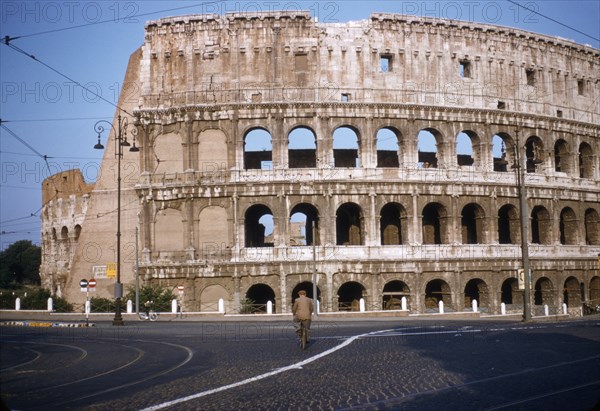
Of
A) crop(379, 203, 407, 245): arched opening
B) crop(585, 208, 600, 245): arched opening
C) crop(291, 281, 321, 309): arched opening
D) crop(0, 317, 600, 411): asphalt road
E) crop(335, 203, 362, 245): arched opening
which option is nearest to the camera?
crop(0, 317, 600, 411): asphalt road

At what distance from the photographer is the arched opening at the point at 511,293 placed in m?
39.7

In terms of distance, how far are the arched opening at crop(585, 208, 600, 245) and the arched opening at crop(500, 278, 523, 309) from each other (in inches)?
272

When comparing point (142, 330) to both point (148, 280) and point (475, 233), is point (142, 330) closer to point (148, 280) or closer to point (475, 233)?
point (148, 280)

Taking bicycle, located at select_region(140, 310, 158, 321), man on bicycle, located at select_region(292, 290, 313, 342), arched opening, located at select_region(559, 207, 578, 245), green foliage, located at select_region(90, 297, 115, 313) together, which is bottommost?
bicycle, located at select_region(140, 310, 158, 321)

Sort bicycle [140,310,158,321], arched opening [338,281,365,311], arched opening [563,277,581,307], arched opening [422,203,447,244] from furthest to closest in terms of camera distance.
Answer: arched opening [563,277,581,307], arched opening [422,203,447,244], arched opening [338,281,365,311], bicycle [140,310,158,321]

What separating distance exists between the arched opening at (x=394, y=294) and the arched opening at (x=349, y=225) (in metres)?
2.92

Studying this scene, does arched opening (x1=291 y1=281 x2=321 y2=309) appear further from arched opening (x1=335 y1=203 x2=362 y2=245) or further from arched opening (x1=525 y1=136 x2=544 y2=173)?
arched opening (x1=525 y1=136 x2=544 y2=173)

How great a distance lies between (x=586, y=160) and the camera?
148ft

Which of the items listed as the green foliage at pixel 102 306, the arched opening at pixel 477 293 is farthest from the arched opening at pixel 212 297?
the arched opening at pixel 477 293

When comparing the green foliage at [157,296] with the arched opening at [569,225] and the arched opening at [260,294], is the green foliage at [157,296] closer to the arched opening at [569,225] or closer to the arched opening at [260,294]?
the arched opening at [260,294]

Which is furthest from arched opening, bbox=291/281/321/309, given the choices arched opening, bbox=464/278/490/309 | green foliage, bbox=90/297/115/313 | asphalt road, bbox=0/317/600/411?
asphalt road, bbox=0/317/600/411

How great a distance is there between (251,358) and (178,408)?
210 inches

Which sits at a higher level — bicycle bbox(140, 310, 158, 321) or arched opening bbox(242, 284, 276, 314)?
arched opening bbox(242, 284, 276, 314)

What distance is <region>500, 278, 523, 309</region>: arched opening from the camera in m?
39.7
